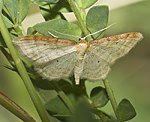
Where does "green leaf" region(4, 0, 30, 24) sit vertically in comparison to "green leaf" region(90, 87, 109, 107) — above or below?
above

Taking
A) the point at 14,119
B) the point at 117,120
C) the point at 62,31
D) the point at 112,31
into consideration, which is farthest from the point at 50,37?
the point at 112,31

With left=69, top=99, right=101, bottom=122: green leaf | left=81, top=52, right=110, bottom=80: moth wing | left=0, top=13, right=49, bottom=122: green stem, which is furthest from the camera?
left=81, top=52, right=110, bottom=80: moth wing

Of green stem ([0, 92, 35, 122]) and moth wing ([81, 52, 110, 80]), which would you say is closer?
green stem ([0, 92, 35, 122])

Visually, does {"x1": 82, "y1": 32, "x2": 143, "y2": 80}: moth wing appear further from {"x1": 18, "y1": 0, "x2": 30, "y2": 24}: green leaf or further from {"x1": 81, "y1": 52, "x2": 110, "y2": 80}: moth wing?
{"x1": 18, "y1": 0, "x2": 30, "y2": 24}: green leaf

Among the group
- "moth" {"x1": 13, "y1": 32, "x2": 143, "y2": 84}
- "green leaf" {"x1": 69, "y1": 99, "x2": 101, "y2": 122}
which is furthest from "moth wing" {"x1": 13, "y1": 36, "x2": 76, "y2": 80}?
"green leaf" {"x1": 69, "y1": 99, "x2": 101, "y2": 122}

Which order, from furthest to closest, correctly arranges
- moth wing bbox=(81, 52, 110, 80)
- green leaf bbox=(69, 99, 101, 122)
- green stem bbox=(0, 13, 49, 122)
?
moth wing bbox=(81, 52, 110, 80) < green stem bbox=(0, 13, 49, 122) < green leaf bbox=(69, 99, 101, 122)

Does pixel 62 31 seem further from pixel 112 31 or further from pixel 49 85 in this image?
pixel 112 31

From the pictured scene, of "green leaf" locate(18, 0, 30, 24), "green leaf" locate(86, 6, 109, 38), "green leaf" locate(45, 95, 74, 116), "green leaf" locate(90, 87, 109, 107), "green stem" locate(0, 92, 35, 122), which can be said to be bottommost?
"green leaf" locate(90, 87, 109, 107)
